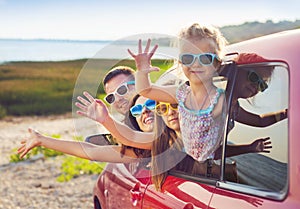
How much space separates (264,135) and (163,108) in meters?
0.71

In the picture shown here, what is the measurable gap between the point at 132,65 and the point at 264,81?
44.6 inches

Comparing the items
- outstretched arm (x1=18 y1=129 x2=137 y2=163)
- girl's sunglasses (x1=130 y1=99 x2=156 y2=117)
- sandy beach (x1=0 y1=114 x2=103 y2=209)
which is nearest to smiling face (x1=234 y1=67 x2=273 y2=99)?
girl's sunglasses (x1=130 y1=99 x2=156 y2=117)

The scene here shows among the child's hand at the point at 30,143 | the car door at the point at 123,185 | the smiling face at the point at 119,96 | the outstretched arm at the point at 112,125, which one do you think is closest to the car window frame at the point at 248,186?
the outstretched arm at the point at 112,125

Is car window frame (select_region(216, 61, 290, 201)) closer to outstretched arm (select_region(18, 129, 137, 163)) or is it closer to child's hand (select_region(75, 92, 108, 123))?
child's hand (select_region(75, 92, 108, 123))

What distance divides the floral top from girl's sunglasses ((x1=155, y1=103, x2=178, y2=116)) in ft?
0.46

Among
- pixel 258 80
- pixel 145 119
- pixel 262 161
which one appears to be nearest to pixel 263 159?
pixel 262 161

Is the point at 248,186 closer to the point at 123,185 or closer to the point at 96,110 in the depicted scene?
the point at 96,110

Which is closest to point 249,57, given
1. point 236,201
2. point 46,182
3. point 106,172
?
point 236,201

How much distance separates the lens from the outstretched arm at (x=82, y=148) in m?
3.55

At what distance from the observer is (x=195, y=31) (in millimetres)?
3031

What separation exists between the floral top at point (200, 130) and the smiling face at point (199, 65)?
0.30 feet

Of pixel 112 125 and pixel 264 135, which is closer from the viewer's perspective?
pixel 264 135

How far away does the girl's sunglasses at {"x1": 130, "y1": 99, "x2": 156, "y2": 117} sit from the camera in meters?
3.45

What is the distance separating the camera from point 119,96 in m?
3.77
